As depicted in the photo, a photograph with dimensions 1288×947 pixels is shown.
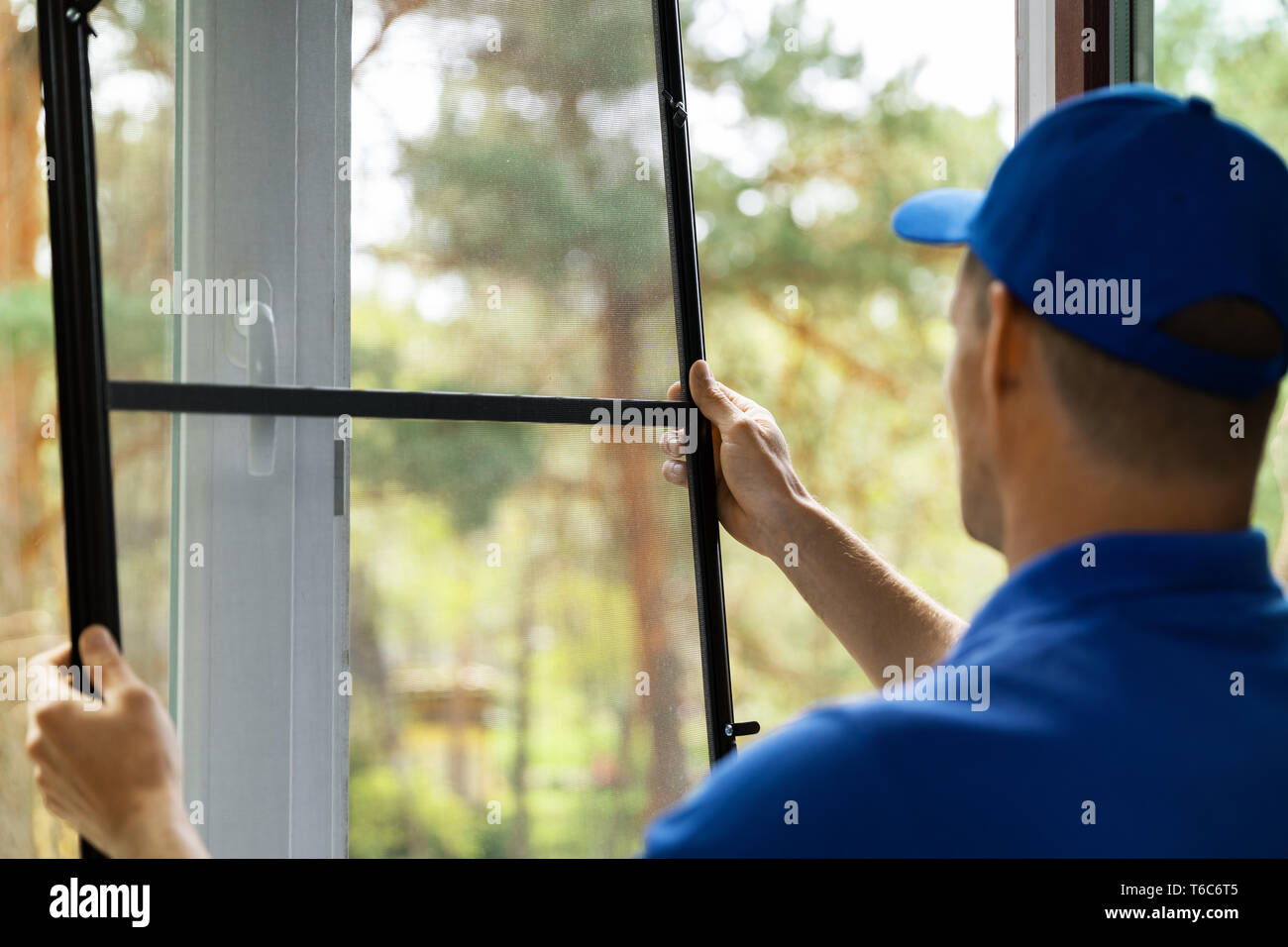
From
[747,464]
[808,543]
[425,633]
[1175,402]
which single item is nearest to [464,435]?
[425,633]

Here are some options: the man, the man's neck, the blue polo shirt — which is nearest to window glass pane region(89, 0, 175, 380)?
the man

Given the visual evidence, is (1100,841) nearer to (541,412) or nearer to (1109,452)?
(1109,452)

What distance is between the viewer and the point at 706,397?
1.40m

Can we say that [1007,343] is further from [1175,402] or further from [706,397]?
[706,397]

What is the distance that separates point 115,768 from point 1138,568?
822 millimetres

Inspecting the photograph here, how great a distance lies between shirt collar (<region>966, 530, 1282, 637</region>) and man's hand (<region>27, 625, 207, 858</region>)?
0.69 m

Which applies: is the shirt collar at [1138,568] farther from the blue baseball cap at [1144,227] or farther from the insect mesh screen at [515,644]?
the insect mesh screen at [515,644]

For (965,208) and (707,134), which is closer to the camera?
(965,208)

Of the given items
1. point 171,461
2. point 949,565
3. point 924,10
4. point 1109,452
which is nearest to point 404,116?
point 171,461

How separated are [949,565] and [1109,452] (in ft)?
13.8

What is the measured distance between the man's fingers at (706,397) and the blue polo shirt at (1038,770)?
70cm

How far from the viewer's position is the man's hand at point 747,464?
4.56 ft

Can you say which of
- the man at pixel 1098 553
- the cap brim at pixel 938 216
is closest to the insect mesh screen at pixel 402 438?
the man at pixel 1098 553

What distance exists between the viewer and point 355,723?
4.01ft
